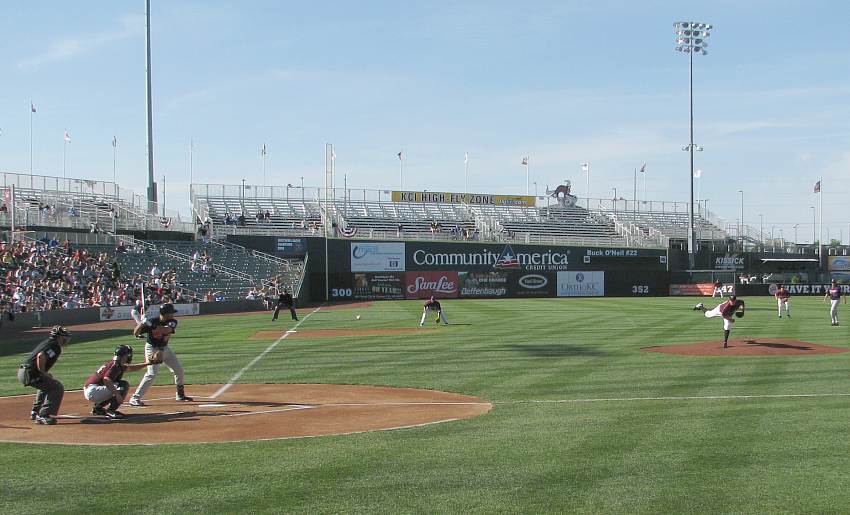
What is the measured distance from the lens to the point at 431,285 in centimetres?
6150

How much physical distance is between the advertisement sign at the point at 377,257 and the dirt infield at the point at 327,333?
2788cm

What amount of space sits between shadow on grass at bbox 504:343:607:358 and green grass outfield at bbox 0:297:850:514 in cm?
165

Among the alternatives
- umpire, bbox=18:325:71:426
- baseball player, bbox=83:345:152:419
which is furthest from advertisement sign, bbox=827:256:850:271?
umpire, bbox=18:325:71:426

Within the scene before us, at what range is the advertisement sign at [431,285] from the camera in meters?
61.1

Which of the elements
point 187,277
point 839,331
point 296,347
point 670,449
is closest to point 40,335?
point 296,347

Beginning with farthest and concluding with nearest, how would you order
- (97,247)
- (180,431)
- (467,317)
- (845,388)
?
(97,247) → (467,317) → (845,388) → (180,431)

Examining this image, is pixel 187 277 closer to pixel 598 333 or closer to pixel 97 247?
pixel 97 247

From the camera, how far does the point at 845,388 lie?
51.9 feet

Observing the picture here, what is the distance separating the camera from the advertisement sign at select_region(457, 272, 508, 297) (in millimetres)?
62188

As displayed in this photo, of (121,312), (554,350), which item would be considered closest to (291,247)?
(121,312)

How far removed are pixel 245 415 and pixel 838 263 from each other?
67838 millimetres

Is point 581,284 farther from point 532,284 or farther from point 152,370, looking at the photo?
point 152,370

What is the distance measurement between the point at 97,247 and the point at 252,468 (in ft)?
138

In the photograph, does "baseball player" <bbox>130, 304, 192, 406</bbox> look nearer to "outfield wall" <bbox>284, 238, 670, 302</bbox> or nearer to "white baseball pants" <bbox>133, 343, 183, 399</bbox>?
"white baseball pants" <bbox>133, 343, 183, 399</bbox>
